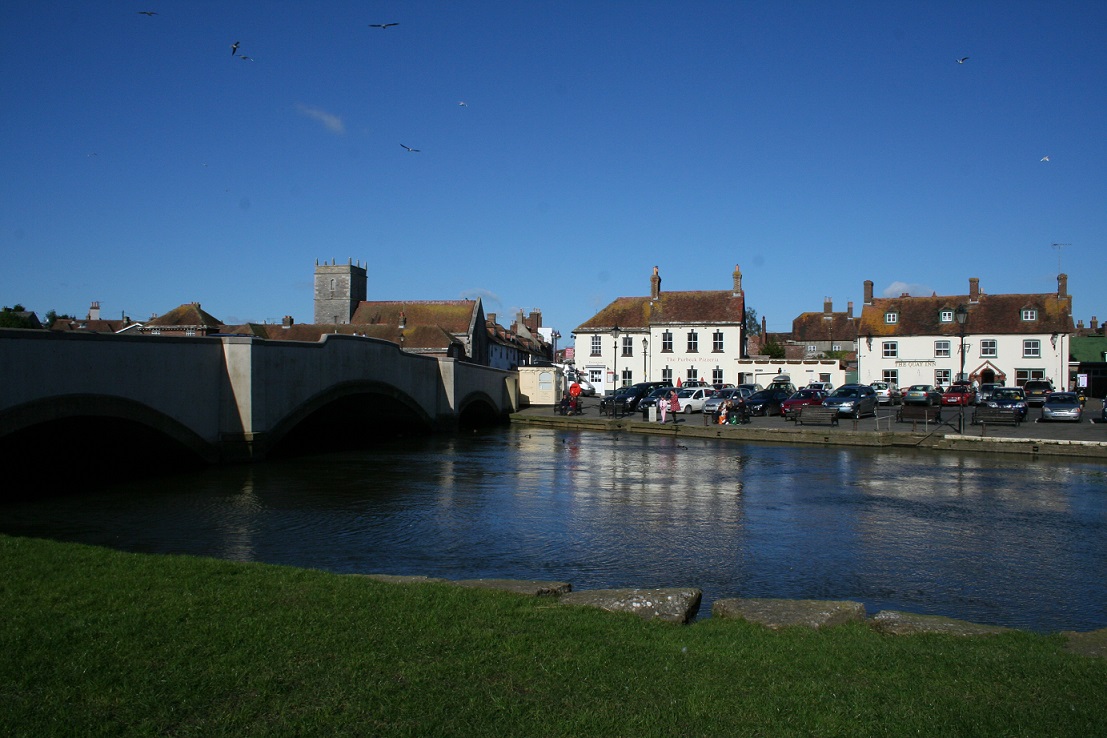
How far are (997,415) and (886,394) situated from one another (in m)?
21.0

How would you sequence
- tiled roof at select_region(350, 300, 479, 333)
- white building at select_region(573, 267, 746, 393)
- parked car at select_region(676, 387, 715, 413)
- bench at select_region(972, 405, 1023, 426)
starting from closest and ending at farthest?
1. bench at select_region(972, 405, 1023, 426)
2. parked car at select_region(676, 387, 715, 413)
3. white building at select_region(573, 267, 746, 393)
4. tiled roof at select_region(350, 300, 479, 333)

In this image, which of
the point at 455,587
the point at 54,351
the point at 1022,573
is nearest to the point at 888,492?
the point at 1022,573

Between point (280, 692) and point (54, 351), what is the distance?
17544 millimetres

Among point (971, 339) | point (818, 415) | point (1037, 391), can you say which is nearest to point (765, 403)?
point (818, 415)

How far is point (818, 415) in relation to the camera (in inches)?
1604

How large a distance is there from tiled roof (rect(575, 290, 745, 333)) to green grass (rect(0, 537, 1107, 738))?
64.0m

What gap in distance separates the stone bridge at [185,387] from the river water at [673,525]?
169cm

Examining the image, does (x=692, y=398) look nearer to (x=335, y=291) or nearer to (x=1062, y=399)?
(x=1062, y=399)

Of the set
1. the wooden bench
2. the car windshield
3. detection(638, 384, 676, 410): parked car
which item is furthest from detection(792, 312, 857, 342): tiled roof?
the wooden bench

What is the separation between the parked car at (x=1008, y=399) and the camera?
133 ft

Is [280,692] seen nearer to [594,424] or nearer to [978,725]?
[978,725]

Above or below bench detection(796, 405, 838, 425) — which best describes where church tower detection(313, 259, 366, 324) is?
above

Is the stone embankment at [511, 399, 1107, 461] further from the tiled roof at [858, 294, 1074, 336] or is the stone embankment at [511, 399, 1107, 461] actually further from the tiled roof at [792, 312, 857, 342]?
the tiled roof at [792, 312, 857, 342]

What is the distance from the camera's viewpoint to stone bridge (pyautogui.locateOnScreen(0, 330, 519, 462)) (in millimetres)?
19172
